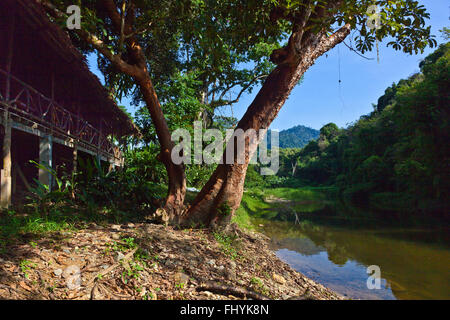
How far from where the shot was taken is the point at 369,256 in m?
7.56

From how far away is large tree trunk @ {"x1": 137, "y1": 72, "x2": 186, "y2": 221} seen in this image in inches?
201

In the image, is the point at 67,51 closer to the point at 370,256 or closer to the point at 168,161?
the point at 168,161

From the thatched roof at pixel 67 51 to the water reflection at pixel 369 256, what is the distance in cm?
722

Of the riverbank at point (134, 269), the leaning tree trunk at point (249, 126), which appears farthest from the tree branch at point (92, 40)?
the riverbank at point (134, 269)

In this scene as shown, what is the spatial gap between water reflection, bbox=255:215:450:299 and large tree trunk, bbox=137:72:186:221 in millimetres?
3277

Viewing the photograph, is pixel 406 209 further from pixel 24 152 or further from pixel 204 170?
pixel 24 152

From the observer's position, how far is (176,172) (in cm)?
529

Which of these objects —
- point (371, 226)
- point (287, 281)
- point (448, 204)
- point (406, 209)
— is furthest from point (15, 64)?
point (406, 209)

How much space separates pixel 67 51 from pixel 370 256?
9.30 meters

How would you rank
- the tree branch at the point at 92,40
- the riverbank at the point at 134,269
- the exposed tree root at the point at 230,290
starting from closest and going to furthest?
the riverbank at the point at 134,269 < the exposed tree root at the point at 230,290 < the tree branch at the point at 92,40

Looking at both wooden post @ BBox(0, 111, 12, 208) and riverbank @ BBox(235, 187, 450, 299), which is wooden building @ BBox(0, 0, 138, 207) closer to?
wooden post @ BBox(0, 111, 12, 208)

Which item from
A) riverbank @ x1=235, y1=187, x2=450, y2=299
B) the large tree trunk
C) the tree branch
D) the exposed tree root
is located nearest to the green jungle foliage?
riverbank @ x1=235, y1=187, x2=450, y2=299

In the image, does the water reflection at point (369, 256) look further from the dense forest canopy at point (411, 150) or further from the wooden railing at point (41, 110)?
the wooden railing at point (41, 110)

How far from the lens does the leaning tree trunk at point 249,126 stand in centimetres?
498
